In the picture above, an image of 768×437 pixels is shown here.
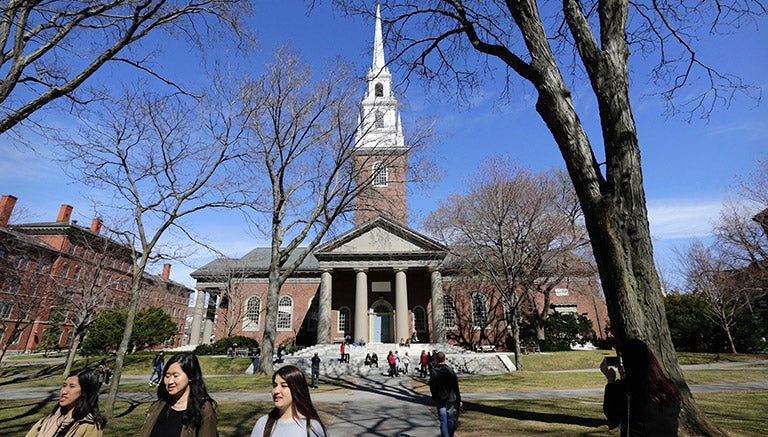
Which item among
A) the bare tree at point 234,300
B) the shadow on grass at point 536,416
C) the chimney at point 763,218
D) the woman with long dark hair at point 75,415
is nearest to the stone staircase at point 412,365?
the shadow on grass at point 536,416

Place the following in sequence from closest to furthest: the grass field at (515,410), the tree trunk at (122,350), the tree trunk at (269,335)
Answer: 1. the grass field at (515,410)
2. the tree trunk at (122,350)
3. the tree trunk at (269,335)

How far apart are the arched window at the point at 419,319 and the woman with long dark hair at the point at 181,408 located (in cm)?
2844

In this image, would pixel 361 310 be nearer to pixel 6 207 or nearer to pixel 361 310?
pixel 361 310

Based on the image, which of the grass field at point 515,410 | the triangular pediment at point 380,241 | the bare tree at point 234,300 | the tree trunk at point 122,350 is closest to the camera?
the grass field at point 515,410

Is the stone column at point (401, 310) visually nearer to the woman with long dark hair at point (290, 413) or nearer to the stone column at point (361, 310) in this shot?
the stone column at point (361, 310)

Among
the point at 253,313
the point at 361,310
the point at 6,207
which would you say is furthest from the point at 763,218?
the point at 6,207

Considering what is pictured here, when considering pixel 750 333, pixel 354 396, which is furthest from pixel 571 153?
pixel 750 333

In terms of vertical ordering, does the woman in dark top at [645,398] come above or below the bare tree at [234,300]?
below

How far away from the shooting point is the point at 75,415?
2969mm

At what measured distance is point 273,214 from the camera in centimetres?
1731

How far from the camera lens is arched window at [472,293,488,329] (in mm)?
30656

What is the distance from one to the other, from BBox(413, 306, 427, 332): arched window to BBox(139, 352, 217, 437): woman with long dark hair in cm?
2844

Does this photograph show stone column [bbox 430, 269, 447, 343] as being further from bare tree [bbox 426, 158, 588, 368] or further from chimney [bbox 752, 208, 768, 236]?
chimney [bbox 752, 208, 768, 236]

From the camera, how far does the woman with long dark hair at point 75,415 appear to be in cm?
290
